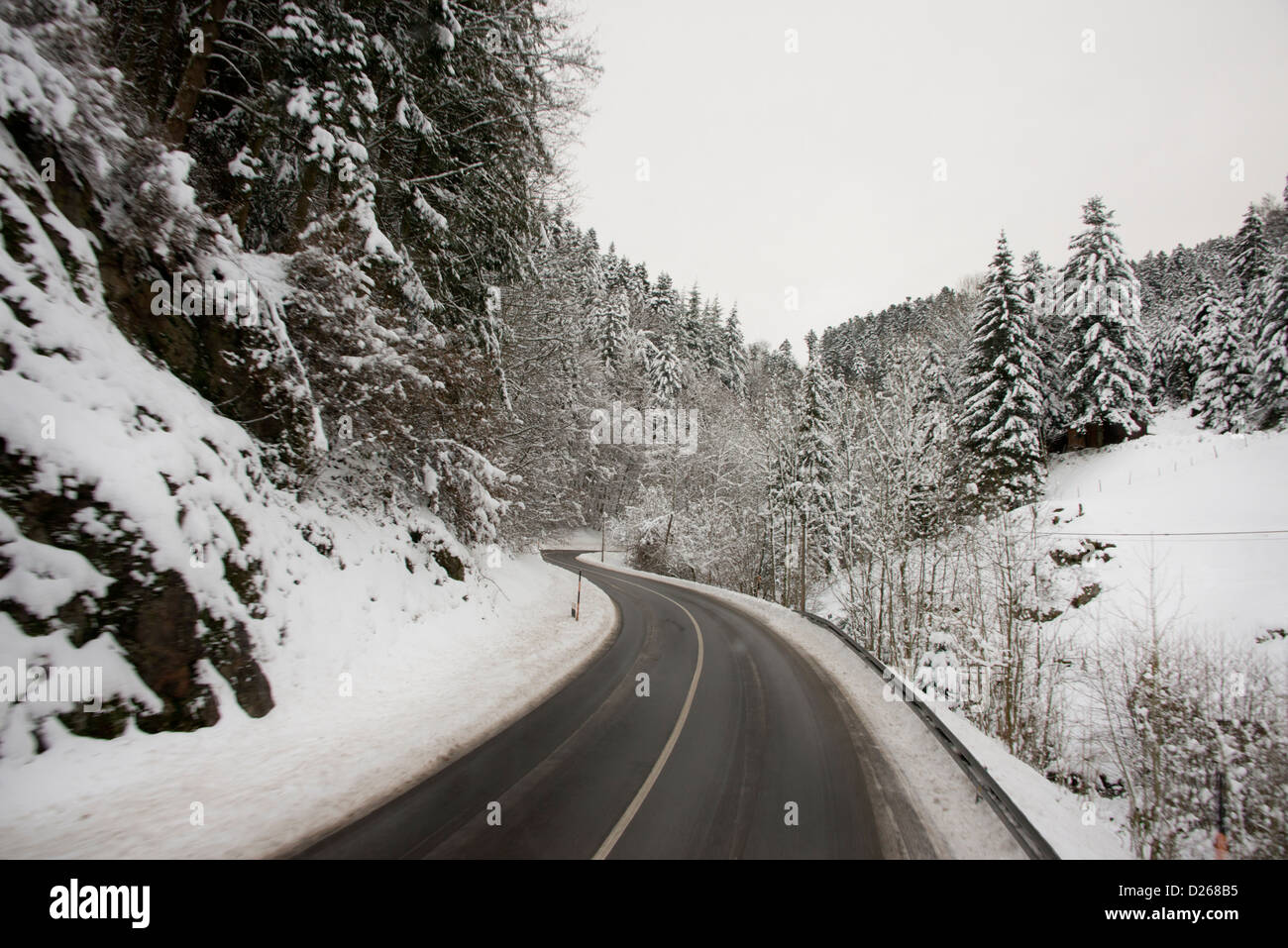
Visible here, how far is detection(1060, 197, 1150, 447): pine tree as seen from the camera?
28.3m

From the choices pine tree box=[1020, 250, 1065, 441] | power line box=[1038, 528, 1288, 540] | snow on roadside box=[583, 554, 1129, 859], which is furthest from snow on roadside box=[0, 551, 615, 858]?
pine tree box=[1020, 250, 1065, 441]

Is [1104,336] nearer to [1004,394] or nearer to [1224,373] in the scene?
[1004,394]

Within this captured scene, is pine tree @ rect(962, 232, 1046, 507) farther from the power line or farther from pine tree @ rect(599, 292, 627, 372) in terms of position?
pine tree @ rect(599, 292, 627, 372)

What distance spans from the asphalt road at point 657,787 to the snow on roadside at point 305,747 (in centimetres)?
51

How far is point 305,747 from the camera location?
20.4ft

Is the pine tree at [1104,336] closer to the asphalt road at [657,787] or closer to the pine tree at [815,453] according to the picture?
the pine tree at [815,453]

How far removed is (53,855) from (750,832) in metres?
5.86

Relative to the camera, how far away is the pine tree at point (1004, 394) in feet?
82.7

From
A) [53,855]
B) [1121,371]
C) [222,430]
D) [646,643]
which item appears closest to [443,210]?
[222,430]

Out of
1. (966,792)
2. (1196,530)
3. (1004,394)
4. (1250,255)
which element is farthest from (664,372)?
(966,792)

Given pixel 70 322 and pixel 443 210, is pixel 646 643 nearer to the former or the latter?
pixel 70 322

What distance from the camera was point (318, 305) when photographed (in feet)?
30.1

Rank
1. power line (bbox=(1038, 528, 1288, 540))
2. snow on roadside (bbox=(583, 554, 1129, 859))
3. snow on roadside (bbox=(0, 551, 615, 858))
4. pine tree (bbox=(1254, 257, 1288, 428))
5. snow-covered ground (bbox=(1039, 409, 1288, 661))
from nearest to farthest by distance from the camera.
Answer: snow on roadside (bbox=(0, 551, 615, 858))
snow on roadside (bbox=(583, 554, 1129, 859))
snow-covered ground (bbox=(1039, 409, 1288, 661))
power line (bbox=(1038, 528, 1288, 540))
pine tree (bbox=(1254, 257, 1288, 428))

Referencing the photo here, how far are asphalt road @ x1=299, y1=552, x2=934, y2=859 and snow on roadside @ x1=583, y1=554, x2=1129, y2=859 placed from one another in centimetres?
36
